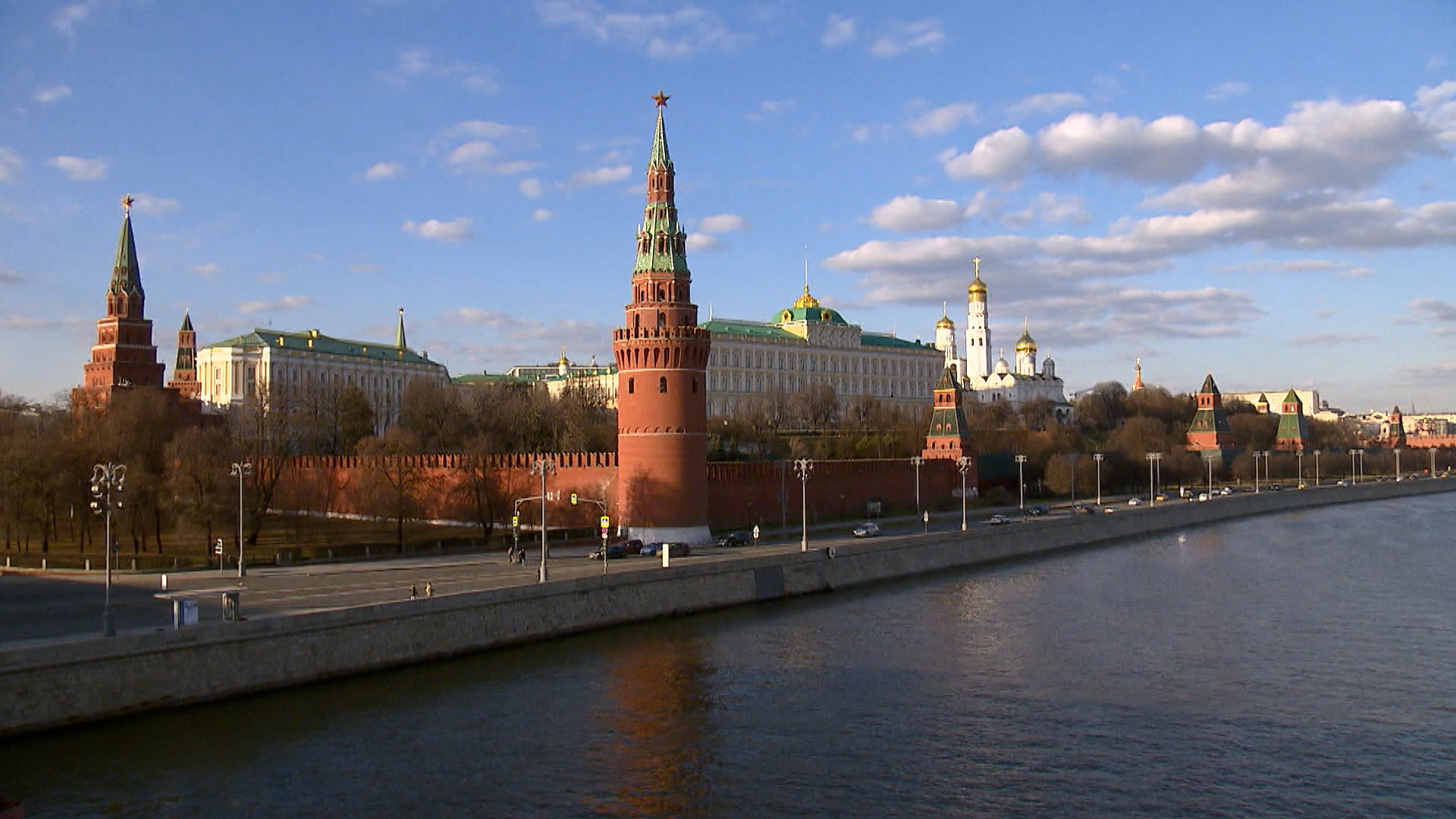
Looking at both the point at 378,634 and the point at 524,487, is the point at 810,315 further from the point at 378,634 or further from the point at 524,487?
the point at 378,634

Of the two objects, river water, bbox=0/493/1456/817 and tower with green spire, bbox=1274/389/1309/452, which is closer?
river water, bbox=0/493/1456/817

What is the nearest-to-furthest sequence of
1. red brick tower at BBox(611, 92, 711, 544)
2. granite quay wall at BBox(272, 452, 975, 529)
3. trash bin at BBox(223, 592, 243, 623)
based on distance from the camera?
trash bin at BBox(223, 592, 243, 623) < red brick tower at BBox(611, 92, 711, 544) < granite quay wall at BBox(272, 452, 975, 529)

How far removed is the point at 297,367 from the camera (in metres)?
109

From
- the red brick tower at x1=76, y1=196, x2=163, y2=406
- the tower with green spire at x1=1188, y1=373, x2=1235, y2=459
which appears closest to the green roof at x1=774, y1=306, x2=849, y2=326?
the tower with green spire at x1=1188, y1=373, x2=1235, y2=459

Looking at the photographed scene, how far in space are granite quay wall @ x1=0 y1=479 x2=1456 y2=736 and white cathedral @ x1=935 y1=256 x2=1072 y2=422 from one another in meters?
114

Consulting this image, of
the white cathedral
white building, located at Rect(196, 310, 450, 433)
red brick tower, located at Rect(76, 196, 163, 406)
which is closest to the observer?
red brick tower, located at Rect(76, 196, 163, 406)

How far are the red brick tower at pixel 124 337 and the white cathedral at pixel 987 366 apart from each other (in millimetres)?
104787

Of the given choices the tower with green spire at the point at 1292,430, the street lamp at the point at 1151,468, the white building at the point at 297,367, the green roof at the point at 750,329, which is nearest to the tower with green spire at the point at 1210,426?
the tower with green spire at the point at 1292,430

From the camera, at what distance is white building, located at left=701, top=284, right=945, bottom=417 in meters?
110

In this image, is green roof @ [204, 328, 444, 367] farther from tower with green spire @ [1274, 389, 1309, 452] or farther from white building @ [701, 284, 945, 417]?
tower with green spire @ [1274, 389, 1309, 452]

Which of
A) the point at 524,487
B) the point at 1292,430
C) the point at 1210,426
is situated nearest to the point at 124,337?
the point at 524,487

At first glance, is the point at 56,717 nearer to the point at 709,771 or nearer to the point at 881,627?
the point at 709,771

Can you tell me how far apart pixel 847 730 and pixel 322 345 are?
100377 mm

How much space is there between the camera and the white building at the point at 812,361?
110 metres
